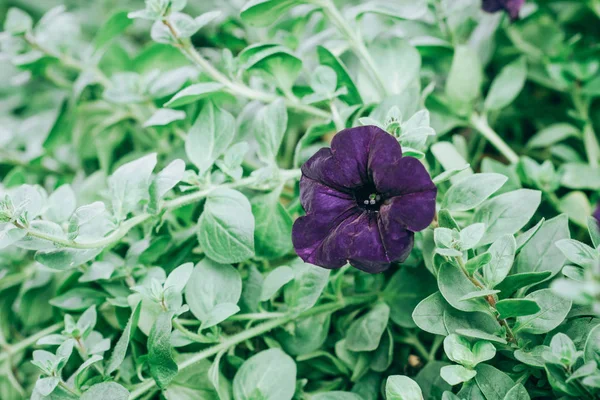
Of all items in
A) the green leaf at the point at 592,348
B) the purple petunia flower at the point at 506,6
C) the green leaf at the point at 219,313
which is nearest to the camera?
the green leaf at the point at 592,348

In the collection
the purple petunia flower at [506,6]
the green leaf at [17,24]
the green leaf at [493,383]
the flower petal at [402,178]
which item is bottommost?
the green leaf at [493,383]

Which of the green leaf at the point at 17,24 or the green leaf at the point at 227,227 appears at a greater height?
the green leaf at the point at 17,24

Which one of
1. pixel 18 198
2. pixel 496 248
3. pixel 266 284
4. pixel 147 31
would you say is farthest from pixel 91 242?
pixel 147 31

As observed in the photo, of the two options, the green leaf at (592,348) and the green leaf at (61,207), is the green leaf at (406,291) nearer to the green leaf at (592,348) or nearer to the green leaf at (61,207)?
the green leaf at (592,348)

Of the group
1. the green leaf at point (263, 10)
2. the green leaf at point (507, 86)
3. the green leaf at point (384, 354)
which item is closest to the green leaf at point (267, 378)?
the green leaf at point (384, 354)

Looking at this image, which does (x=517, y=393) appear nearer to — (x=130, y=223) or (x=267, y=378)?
(x=267, y=378)

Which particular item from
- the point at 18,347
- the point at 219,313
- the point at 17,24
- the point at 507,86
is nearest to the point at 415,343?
the point at 219,313

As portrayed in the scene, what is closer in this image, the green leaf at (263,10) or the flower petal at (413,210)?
the flower petal at (413,210)

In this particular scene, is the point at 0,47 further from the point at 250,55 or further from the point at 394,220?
the point at 394,220
